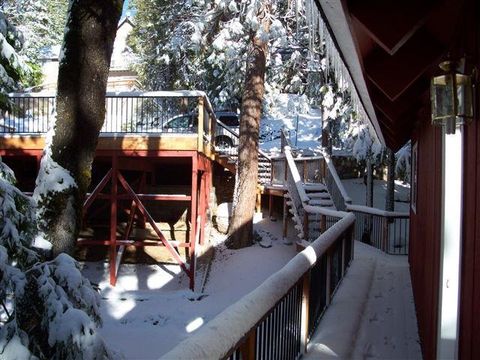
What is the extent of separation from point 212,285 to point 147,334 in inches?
154

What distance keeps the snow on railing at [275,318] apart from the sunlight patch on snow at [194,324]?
431cm

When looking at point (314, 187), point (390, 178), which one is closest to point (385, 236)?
point (314, 187)

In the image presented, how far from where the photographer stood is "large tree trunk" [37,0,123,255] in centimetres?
565

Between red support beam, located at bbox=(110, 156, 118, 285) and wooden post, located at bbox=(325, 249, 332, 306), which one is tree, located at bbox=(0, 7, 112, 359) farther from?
red support beam, located at bbox=(110, 156, 118, 285)

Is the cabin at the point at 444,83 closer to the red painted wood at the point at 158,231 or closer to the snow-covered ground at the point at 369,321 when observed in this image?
the snow-covered ground at the point at 369,321

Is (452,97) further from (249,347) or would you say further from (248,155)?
(248,155)

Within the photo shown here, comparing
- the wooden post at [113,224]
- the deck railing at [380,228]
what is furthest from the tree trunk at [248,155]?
the wooden post at [113,224]

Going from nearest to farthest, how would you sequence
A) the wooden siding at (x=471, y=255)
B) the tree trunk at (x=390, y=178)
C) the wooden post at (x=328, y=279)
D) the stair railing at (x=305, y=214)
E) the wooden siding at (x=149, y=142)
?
the wooden siding at (x=471, y=255) < the wooden post at (x=328, y=279) < the stair railing at (x=305, y=214) < the wooden siding at (x=149, y=142) < the tree trunk at (x=390, y=178)

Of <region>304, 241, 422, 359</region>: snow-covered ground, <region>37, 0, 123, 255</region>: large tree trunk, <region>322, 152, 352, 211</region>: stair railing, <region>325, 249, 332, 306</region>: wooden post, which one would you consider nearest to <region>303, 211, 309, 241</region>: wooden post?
<region>322, 152, 352, 211</region>: stair railing

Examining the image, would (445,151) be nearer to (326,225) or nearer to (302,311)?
(302,311)

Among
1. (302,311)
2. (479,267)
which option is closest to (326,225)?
(302,311)

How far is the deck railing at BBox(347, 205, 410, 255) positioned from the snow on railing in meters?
5.69

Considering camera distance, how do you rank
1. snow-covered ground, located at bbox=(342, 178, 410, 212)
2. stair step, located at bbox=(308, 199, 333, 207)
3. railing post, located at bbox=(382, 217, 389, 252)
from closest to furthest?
railing post, located at bbox=(382, 217, 389, 252) < stair step, located at bbox=(308, 199, 333, 207) < snow-covered ground, located at bbox=(342, 178, 410, 212)

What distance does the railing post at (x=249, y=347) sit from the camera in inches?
102
